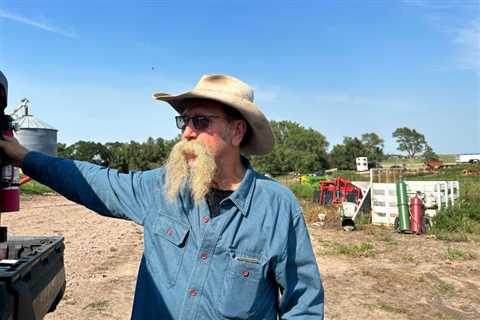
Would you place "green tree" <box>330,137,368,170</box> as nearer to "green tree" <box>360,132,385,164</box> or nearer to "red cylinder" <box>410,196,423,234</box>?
"green tree" <box>360,132,385,164</box>

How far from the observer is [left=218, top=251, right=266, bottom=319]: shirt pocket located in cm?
200

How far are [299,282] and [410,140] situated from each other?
121 meters

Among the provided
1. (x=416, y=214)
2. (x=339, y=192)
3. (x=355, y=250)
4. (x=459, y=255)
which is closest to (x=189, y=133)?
(x=355, y=250)

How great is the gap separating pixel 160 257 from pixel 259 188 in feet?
1.89

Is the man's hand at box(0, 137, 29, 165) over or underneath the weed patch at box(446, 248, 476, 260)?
over

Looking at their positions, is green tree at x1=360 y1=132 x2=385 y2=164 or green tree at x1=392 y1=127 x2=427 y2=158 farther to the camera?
green tree at x1=392 y1=127 x2=427 y2=158

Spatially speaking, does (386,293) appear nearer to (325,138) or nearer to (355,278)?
(355,278)

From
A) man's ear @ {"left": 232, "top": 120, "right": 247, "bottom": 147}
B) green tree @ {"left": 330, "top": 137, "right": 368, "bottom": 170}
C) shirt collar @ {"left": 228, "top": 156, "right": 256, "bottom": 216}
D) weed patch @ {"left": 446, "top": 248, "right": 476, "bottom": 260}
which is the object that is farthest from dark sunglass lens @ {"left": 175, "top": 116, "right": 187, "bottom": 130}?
green tree @ {"left": 330, "top": 137, "right": 368, "bottom": 170}

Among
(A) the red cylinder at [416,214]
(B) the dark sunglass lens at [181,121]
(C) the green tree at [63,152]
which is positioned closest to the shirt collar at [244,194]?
(B) the dark sunglass lens at [181,121]

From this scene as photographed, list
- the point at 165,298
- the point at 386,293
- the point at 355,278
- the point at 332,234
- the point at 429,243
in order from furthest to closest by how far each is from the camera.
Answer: the point at 332,234 → the point at 429,243 → the point at 355,278 → the point at 386,293 → the point at 165,298

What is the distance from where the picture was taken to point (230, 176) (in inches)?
93.7

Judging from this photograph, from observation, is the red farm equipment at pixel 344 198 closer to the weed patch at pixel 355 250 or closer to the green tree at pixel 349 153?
the weed patch at pixel 355 250

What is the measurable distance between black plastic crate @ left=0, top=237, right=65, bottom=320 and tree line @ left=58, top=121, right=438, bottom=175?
1919 inches

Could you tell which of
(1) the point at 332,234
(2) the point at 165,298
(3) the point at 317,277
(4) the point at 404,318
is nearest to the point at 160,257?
(2) the point at 165,298
